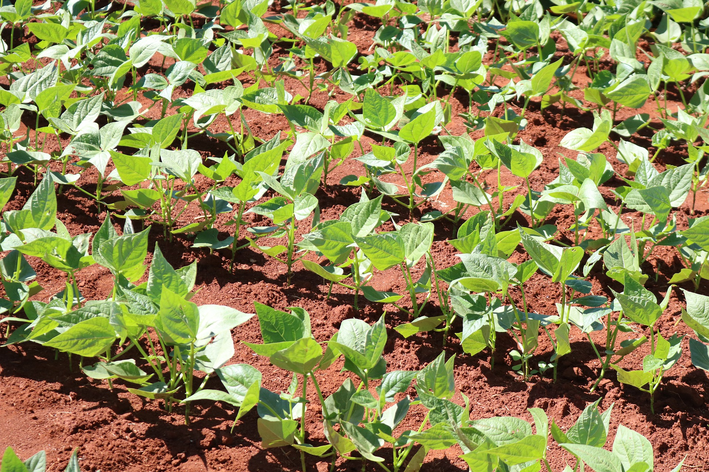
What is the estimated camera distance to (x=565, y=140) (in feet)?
8.57

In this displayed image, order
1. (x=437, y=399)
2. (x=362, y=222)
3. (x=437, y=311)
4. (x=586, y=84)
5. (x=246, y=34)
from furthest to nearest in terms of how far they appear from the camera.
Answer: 1. (x=586, y=84)
2. (x=246, y=34)
3. (x=437, y=311)
4. (x=362, y=222)
5. (x=437, y=399)

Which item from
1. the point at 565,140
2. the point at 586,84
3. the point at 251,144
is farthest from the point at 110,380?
the point at 586,84

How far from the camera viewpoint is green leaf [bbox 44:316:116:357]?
153 cm

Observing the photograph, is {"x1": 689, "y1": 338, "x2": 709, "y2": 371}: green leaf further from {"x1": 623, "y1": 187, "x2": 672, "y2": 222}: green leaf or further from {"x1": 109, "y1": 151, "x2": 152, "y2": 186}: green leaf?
{"x1": 109, "y1": 151, "x2": 152, "y2": 186}: green leaf

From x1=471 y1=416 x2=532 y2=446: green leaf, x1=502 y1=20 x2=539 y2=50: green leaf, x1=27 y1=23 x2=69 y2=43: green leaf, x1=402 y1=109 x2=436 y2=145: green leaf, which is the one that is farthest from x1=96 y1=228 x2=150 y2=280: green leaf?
x1=502 y1=20 x2=539 y2=50: green leaf

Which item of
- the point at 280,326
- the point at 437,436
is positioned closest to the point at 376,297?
the point at 280,326

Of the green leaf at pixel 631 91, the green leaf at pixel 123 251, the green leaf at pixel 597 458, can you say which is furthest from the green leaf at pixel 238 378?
the green leaf at pixel 631 91

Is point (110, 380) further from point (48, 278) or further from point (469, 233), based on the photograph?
point (469, 233)

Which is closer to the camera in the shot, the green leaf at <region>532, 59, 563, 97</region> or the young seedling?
the young seedling

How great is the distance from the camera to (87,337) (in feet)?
5.15

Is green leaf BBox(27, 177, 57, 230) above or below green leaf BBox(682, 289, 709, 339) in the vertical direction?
above

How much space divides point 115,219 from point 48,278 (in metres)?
0.38

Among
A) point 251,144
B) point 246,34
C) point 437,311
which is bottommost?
point 437,311

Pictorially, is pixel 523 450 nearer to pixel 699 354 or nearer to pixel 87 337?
pixel 699 354
